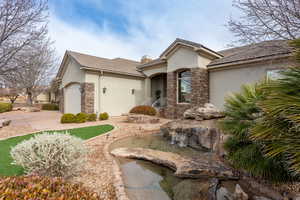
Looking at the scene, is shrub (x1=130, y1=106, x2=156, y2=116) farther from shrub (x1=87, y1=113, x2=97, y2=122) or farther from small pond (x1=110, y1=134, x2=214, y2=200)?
small pond (x1=110, y1=134, x2=214, y2=200)

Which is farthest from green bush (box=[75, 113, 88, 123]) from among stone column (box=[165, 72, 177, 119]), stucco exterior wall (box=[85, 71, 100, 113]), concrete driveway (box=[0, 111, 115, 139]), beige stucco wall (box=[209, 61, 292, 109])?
beige stucco wall (box=[209, 61, 292, 109])

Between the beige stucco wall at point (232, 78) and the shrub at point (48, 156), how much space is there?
9291 mm

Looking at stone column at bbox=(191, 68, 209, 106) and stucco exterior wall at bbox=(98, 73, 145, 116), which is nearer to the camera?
stone column at bbox=(191, 68, 209, 106)

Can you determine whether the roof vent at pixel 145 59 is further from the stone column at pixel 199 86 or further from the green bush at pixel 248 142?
the green bush at pixel 248 142

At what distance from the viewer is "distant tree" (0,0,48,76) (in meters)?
9.47

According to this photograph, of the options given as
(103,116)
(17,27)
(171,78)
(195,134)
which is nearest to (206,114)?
(195,134)

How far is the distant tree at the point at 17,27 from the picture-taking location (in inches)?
373

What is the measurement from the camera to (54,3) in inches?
423

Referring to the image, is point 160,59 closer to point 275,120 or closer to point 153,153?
point 153,153

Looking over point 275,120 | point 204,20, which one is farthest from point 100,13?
point 275,120

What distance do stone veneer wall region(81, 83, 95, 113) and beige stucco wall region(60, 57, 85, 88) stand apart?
0.86 meters

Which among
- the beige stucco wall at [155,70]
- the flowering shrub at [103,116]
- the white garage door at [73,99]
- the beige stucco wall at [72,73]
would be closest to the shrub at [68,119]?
the flowering shrub at [103,116]

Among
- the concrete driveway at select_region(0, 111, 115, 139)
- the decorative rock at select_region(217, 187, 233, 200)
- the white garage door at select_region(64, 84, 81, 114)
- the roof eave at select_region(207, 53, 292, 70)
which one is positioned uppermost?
the roof eave at select_region(207, 53, 292, 70)

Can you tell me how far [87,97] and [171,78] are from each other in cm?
728
